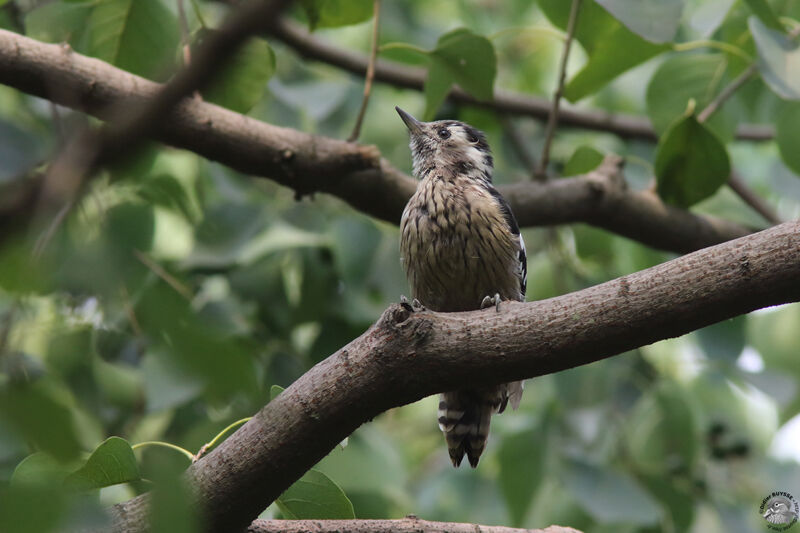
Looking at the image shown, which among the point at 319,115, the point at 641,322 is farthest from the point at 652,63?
the point at 641,322

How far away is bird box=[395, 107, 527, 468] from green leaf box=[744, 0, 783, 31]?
1254 mm

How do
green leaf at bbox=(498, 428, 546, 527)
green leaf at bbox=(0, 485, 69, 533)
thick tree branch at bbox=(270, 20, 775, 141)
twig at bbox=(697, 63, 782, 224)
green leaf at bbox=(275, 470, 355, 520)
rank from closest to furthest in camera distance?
green leaf at bbox=(0, 485, 69, 533) < green leaf at bbox=(275, 470, 355, 520) < twig at bbox=(697, 63, 782, 224) < green leaf at bbox=(498, 428, 546, 527) < thick tree branch at bbox=(270, 20, 775, 141)

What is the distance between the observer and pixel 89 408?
3.31 meters

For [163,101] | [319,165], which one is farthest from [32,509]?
[319,165]

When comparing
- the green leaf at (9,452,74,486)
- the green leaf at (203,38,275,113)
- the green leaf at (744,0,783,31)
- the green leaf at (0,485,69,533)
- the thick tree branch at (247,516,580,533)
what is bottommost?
the green leaf at (0,485,69,533)

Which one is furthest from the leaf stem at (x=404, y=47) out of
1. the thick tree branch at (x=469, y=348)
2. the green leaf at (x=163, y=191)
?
the thick tree branch at (x=469, y=348)

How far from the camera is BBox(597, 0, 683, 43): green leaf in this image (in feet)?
9.16

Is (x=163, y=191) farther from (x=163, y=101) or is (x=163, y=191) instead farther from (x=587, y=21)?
(x=587, y=21)

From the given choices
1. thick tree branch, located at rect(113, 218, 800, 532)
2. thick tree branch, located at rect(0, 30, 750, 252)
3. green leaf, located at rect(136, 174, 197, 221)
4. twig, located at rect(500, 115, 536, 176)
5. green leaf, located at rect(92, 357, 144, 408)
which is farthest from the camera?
twig, located at rect(500, 115, 536, 176)

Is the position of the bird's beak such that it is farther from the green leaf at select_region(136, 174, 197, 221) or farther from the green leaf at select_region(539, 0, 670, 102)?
the green leaf at select_region(136, 174, 197, 221)

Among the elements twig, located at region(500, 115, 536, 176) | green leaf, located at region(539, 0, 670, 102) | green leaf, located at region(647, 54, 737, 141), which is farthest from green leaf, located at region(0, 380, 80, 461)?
twig, located at region(500, 115, 536, 176)

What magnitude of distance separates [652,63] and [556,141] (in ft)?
2.63

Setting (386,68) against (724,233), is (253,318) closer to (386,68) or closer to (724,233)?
(386,68)

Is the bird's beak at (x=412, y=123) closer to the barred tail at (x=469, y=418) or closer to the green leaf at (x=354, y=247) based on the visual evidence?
the green leaf at (x=354, y=247)
